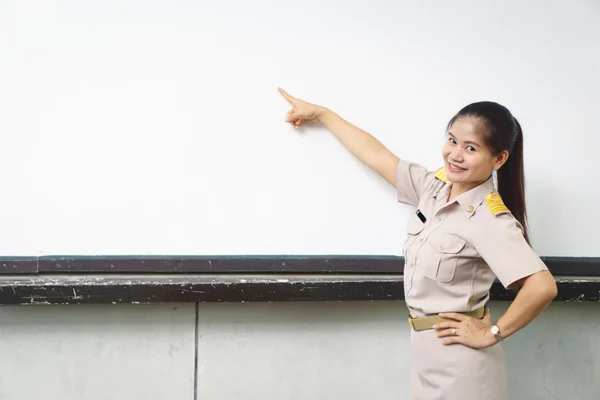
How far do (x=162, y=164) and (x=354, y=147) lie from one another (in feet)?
1.91

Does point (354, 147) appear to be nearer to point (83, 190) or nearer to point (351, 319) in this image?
point (351, 319)

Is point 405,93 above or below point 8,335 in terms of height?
above

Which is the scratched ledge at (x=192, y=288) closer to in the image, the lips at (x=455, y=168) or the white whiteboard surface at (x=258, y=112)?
the white whiteboard surface at (x=258, y=112)

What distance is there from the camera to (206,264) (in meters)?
1.81

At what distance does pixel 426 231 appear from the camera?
1602 mm

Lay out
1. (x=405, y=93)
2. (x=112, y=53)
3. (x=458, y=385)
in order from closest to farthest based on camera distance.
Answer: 1. (x=458, y=385)
2. (x=112, y=53)
3. (x=405, y=93)

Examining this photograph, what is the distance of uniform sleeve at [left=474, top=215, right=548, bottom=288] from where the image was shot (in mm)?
1433

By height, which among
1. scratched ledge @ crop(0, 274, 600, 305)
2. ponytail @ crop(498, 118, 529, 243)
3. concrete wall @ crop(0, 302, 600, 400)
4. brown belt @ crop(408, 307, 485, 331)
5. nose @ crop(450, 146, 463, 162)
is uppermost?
nose @ crop(450, 146, 463, 162)

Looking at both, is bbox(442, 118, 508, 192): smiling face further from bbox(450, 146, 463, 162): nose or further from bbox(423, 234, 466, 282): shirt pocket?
bbox(423, 234, 466, 282): shirt pocket

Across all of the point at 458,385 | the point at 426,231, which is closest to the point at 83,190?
the point at 426,231

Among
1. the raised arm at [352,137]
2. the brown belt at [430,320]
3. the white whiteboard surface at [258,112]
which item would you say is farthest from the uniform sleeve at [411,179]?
the brown belt at [430,320]

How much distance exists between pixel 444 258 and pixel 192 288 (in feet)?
2.38

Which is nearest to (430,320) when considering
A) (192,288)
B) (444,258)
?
(444,258)

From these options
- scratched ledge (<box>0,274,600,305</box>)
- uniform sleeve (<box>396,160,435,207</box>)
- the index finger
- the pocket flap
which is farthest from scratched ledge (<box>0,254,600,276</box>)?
the index finger
